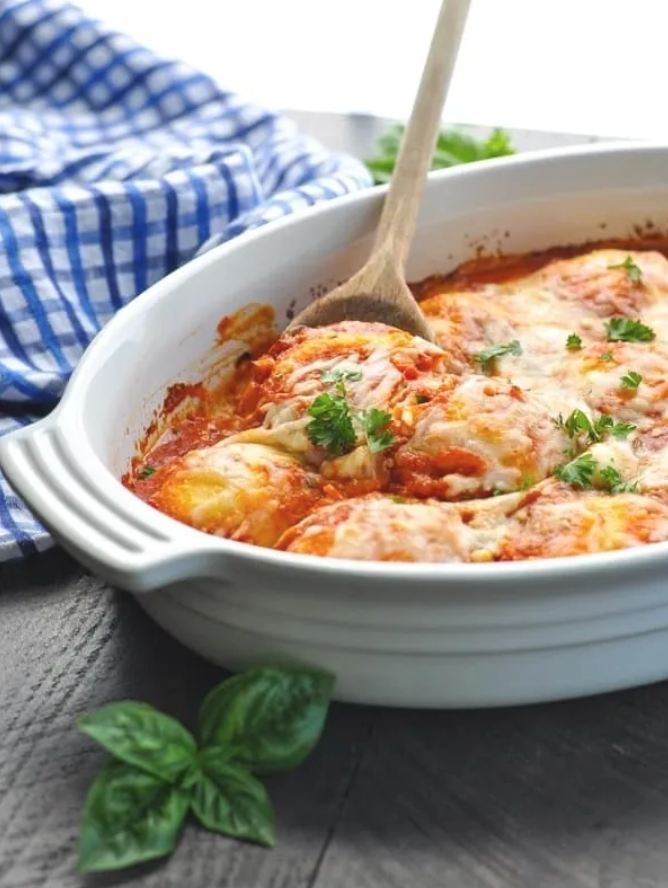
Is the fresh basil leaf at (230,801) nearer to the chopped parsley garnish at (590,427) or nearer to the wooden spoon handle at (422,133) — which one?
the chopped parsley garnish at (590,427)

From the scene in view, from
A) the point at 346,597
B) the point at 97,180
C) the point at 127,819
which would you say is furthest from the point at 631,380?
the point at 97,180

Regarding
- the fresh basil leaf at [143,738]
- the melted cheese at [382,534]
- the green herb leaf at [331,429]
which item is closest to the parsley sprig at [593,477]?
the melted cheese at [382,534]

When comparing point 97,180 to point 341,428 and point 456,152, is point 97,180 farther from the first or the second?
point 341,428

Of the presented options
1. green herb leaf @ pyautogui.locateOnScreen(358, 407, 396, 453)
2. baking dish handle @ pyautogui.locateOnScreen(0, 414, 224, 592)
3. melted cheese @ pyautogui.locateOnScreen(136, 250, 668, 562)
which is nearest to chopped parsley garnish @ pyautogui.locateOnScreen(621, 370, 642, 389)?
melted cheese @ pyautogui.locateOnScreen(136, 250, 668, 562)

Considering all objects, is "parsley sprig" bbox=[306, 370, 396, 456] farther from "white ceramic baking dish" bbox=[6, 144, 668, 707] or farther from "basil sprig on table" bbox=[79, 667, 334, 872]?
"basil sprig on table" bbox=[79, 667, 334, 872]

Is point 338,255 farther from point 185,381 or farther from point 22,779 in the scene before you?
point 22,779

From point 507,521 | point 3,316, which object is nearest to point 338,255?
point 3,316
